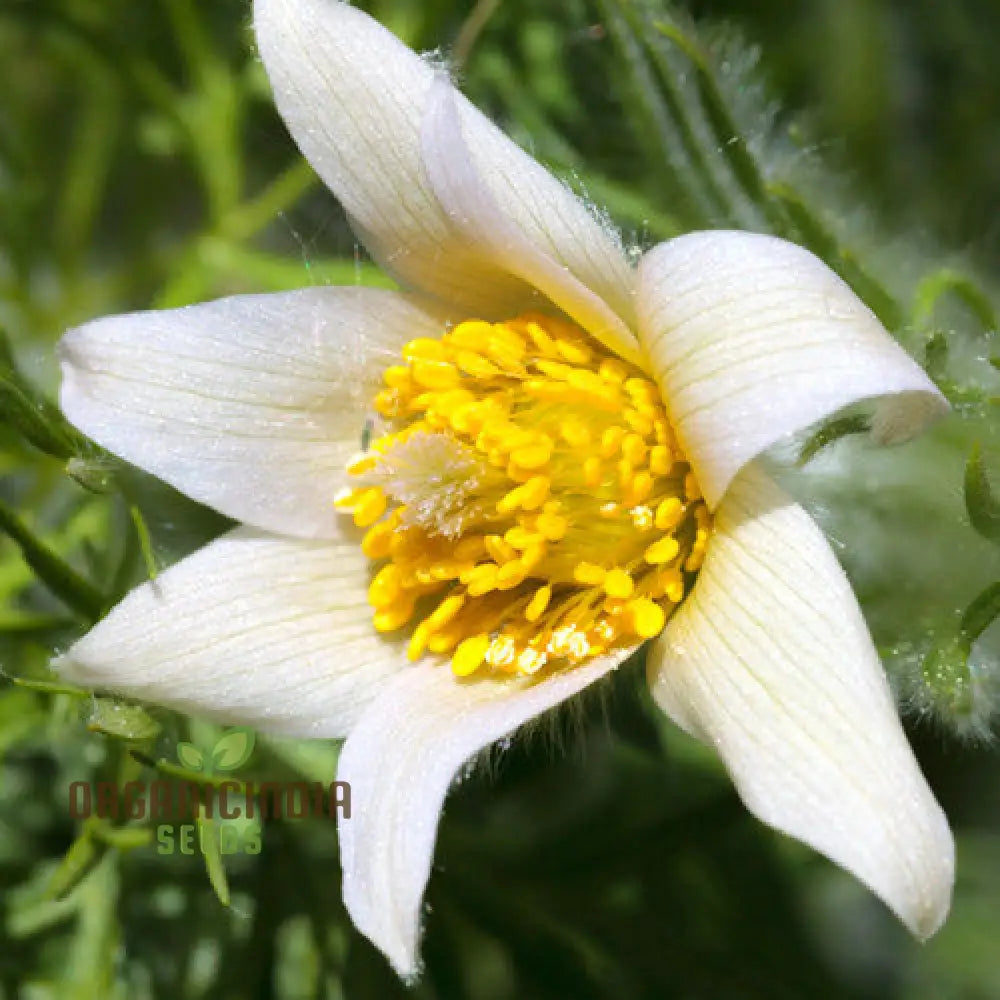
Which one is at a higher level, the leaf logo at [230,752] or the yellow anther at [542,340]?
the yellow anther at [542,340]

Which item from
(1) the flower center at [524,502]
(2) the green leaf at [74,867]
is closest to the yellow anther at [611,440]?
(1) the flower center at [524,502]

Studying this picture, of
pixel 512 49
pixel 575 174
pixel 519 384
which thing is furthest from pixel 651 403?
pixel 512 49

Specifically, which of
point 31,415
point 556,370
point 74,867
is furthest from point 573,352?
point 74,867

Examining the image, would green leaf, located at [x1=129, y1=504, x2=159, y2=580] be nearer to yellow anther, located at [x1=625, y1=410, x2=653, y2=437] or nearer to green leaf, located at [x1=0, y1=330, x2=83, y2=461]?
green leaf, located at [x1=0, y1=330, x2=83, y2=461]

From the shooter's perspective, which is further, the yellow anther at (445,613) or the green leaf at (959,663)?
the yellow anther at (445,613)

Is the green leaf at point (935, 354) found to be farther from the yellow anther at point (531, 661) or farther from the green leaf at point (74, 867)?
the green leaf at point (74, 867)

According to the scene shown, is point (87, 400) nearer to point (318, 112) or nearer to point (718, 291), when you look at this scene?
point (318, 112)

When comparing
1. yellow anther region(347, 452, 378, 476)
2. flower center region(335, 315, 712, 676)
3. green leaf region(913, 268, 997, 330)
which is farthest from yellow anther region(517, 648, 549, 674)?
green leaf region(913, 268, 997, 330)

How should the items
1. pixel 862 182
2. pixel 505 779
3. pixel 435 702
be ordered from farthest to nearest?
1. pixel 862 182
2. pixel 505 779
3. pixel 435 702
